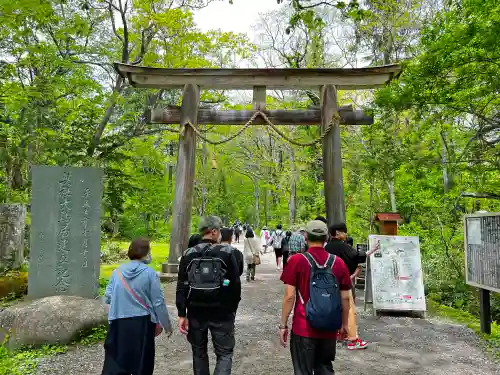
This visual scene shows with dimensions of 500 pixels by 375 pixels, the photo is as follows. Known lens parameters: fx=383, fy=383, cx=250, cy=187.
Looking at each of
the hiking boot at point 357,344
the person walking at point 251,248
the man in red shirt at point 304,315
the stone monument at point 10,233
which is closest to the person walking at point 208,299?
the man in red shirt at point 304,315

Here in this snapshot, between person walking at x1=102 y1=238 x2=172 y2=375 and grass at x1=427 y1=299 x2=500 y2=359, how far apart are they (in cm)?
473

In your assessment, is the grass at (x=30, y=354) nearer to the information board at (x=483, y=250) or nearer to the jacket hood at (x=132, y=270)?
the jacket hood at (x=132, y=270)

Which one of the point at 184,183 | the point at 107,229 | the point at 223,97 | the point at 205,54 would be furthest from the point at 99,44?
the point at 184,183

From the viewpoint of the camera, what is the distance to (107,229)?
55.2 feet

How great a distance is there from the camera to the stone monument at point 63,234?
21.4ft

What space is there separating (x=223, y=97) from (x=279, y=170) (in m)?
11.4

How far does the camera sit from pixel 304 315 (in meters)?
3.05

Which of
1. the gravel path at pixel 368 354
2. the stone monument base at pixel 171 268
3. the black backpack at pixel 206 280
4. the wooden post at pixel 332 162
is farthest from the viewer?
the stone monument base at pixel 171 268

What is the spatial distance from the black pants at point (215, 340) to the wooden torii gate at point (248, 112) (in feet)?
21.4

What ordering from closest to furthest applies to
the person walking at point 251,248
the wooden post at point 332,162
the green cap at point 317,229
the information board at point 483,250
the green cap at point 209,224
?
the green cap at point 317,229 < the green cap at point 209,224 < the information board at point 483,250 < the wooden post at point 332,162 < the person walking at point 251,248

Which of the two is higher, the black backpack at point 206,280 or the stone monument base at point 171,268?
the black backpack at point 206,280

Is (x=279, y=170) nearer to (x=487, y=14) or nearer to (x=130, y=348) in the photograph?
(x=487, y=14)

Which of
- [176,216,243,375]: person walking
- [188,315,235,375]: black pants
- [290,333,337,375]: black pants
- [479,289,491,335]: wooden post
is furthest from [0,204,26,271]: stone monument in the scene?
[479,289,491,335]: wooden post

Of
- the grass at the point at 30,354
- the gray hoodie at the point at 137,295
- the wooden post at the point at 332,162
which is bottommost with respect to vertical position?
the grass at the point at 30,354
